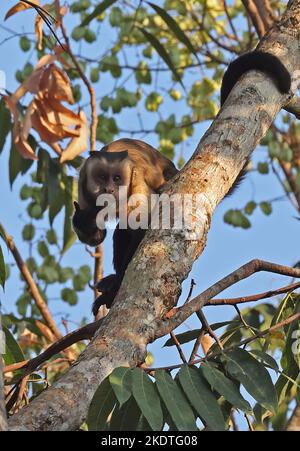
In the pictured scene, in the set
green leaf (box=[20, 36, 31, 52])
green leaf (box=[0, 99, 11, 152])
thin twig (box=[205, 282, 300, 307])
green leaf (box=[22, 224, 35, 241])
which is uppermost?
green leaf (box=[20, 36, 31, 52])

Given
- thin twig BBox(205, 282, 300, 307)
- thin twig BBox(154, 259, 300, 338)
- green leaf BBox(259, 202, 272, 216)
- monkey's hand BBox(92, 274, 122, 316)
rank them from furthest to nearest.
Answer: green leaf BBox(259, 202, 272, 216), monkey's hand BBox(92, 274, 122, 316), thin twig BBox(205, 282, 300, 307), thin twig BBox(154, 259, 300, 338)

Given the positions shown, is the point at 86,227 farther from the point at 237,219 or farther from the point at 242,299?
the point at 237,219

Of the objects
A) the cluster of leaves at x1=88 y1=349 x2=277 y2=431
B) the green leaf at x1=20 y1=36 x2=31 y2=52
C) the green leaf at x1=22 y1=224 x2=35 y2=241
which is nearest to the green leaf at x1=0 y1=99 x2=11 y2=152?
the green leaf at x1=22 y1=224 x2=35 y2=241

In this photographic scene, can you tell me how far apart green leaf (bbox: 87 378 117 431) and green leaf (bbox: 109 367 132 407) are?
0.12ft

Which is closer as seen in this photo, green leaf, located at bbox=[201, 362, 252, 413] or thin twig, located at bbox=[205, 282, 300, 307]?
green leaf, located at bbox=[201, 362, 252, 413]

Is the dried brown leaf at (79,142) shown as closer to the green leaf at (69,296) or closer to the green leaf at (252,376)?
the green leaf at (252,376)

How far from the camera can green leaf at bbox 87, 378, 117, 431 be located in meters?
2.06

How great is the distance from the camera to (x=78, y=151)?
3.94m

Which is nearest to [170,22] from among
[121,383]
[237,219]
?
[121,383]

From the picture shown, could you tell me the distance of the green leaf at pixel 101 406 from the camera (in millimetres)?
2057

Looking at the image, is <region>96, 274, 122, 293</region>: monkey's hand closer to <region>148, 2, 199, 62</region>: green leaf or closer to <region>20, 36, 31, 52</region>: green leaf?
<region>148, 2, 199, 62</region>: green leaf

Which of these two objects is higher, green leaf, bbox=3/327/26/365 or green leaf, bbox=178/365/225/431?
green leaf, bbox=3/327/26/365
